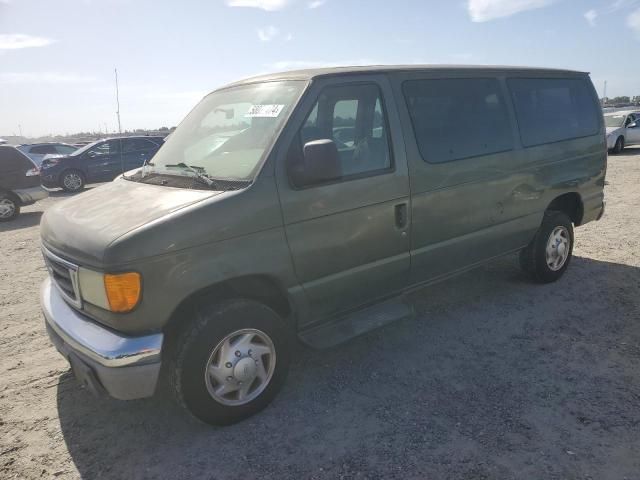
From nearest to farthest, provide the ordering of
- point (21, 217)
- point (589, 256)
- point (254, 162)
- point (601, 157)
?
point (254, 162) → point (601, 157) → point (589, 256) → point (21, 217)

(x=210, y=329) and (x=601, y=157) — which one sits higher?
(x=601, y=157)

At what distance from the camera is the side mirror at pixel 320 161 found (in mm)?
2857

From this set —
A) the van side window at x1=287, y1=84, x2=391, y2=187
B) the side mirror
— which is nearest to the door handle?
the van side window at x1=287, y1=84, x2=391, y2=187

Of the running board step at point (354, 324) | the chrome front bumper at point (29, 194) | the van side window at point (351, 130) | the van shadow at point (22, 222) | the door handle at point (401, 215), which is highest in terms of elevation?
the van side window at point (351, 130)

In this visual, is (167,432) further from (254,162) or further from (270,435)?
(254,162)

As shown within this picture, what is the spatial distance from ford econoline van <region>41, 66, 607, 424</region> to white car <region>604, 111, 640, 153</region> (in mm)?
16165

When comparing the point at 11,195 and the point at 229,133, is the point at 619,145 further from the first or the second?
the point at 11,195

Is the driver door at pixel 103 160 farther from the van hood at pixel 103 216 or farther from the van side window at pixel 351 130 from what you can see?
the van side window at pixel 351 130

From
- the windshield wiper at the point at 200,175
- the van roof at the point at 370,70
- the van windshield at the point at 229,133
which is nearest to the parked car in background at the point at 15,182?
the van windshield at the point at 229,133

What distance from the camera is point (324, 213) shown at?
3.13 meters

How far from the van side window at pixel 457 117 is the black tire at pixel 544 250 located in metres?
1.09

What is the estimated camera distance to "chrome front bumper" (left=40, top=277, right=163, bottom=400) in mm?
2553

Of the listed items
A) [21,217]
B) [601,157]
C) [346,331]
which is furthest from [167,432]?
[21,217]

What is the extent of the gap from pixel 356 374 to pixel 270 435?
884 mm
